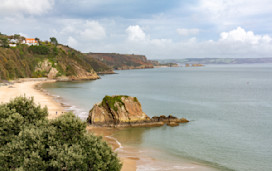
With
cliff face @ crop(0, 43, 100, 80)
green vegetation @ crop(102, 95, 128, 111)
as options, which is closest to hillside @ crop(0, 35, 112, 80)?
cliff face @ crop(0, 43, 100, 80)

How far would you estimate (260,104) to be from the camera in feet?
230

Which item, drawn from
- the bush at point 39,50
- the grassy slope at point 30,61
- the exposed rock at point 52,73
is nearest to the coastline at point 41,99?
the grassy slope at point 30,61

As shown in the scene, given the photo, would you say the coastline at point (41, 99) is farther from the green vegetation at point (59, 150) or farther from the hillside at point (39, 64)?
the hillside at point (39, 64)

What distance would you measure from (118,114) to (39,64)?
134 meters

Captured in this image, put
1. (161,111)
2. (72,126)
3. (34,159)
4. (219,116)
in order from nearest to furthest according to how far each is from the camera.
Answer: (34,159) < (72,126) < (219,116) < (161,111)

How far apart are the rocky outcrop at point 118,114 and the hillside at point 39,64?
96.9 metres

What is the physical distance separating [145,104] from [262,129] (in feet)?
111

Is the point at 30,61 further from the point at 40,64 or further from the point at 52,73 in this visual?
the point at 52,73

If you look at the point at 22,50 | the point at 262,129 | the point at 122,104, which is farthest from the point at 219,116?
the point at 22,50

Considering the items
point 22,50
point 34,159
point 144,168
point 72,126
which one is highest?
point 22,50

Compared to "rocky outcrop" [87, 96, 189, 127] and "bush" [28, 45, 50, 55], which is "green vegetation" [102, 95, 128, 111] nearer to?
"rocky outcrop" [87, 96, 189, 127]

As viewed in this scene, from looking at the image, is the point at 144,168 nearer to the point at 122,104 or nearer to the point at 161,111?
the point at 122,104

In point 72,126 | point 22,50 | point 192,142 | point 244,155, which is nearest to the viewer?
point 72,126

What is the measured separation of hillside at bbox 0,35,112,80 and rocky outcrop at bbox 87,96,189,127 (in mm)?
96939
